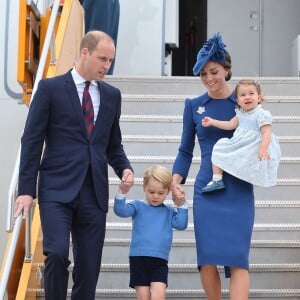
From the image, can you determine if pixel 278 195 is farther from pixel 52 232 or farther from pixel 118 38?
pixel 118 38

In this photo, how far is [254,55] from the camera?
30.3 feet

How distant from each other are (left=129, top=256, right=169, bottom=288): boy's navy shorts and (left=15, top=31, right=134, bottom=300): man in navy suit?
0.44m

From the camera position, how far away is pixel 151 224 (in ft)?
12.6

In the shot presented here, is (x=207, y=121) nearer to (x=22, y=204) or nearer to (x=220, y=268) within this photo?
(x=22, y=204)

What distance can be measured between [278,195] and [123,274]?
1295 millimetres

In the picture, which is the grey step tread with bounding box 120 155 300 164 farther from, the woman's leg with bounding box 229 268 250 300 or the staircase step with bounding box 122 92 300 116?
the woman's leg with bounding box 229 268 250 300

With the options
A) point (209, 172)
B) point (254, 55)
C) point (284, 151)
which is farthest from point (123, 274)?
point (254, 55)

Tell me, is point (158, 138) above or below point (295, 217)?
above

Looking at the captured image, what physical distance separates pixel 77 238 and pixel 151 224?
56 cm

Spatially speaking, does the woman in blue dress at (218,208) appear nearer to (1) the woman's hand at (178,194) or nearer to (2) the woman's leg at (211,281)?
(2) the woman's leg at (211,281)

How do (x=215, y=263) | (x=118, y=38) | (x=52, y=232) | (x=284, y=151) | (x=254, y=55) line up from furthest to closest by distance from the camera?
(x=254, y=55), (x=118, y=38), (x=284, y=151), (x=215, y=263), (x=52, y=232)

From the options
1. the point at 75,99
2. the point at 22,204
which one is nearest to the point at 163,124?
the point at 75,99

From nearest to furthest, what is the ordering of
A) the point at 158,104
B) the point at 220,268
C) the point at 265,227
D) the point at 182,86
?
the point at 220,268
the point at 265,227
the point at 158,104
the point at 182,86

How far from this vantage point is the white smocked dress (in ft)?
11.6
